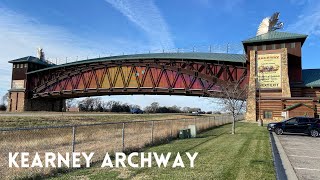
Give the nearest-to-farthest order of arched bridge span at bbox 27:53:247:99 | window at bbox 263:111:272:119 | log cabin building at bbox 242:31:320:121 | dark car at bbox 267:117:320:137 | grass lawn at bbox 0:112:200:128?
dark car at bbox 267:117:320:137
grass lawn at bbox 0:112:200:128
log cabin building at bbox 242:31:320:121
window at bbox 263:111:272:119
arched bridge span at bbox 27:53:247:99

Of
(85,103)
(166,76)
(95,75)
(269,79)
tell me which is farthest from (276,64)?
(85,103)

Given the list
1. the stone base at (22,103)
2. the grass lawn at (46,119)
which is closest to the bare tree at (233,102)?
the grass lawn at (46,119)

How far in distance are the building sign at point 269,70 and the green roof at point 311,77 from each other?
525 cm

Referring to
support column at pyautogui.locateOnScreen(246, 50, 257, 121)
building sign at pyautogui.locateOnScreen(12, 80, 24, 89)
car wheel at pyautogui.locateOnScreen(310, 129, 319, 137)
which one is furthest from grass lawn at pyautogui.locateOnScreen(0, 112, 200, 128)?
building sign at pyautogui.locateOnScreen(12, 80, 24, 89)

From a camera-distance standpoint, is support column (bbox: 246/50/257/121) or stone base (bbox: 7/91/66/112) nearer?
support column (bbox: 246/50/257/121)

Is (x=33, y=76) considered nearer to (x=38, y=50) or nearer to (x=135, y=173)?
(x=38, y=50)

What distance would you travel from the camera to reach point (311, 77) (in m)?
50.7

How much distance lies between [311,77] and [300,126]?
27978mm

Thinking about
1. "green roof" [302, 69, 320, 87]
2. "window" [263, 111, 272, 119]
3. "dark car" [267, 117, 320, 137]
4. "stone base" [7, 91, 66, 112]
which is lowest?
"dark car" [267, 117, 320, 137]

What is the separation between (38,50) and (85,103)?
71995 mm

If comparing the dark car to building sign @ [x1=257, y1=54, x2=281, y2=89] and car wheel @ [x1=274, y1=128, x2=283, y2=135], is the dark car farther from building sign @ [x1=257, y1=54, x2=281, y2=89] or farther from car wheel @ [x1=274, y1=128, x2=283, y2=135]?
building sign @ [x1=257, y1=54, x2=281, y2=89]

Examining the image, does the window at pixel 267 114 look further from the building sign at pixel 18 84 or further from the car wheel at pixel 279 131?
the building sign at pixel 18 84

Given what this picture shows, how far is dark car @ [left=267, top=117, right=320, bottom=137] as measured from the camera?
26.2m

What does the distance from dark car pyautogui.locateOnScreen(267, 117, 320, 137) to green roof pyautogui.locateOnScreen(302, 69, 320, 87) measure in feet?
78.3
